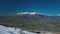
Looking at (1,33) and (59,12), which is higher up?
(59,12)

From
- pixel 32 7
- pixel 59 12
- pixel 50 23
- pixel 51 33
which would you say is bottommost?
pixel 51 33

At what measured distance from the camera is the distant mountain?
223 centimetres

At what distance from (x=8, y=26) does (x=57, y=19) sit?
867 mm

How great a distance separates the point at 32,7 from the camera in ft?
7.62

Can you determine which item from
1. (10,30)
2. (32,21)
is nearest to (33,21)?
(32,21)

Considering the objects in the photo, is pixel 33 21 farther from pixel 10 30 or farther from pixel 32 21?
pixel 10 30

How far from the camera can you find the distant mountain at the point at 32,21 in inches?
87.7

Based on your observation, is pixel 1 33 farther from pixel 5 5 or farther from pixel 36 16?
pixel 36 16

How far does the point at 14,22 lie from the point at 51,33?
67cm

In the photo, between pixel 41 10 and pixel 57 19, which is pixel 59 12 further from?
pixel 41 10

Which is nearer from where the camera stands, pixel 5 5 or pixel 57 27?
pixel 57 27

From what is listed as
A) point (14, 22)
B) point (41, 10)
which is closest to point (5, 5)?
point (14, 22)

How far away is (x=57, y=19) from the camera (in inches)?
88.8

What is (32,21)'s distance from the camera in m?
2.29
